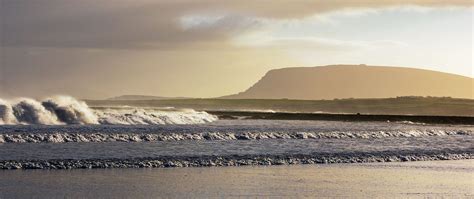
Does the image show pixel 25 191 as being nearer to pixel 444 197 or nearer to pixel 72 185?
pixel 72 185

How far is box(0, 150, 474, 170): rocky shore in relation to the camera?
19.0 meters

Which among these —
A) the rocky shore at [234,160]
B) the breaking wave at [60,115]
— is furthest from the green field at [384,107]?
the rocky shore at [234,160]

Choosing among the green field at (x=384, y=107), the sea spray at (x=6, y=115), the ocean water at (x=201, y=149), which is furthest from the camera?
the green field at (x=384, y=107)

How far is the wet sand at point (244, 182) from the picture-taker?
48.8ft

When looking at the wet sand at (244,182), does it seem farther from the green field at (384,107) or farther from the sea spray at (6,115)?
the green field at (384,107)

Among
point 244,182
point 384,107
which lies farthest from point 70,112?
point 384,107

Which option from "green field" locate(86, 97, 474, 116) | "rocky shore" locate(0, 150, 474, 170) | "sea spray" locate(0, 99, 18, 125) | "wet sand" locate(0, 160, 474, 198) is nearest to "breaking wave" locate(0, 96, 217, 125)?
"sea spray" locate(0, 99, 18, 125)

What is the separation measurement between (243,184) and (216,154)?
6.52 meters

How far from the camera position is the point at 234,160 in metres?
20.9

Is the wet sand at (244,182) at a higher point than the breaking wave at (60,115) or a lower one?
lower

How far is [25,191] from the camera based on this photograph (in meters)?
14.7

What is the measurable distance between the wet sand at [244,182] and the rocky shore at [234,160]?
75 centimetres

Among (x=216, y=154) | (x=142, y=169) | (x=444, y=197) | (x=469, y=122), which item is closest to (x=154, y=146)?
(x=216, y=154)

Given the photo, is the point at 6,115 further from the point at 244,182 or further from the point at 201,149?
the point at 244,182
